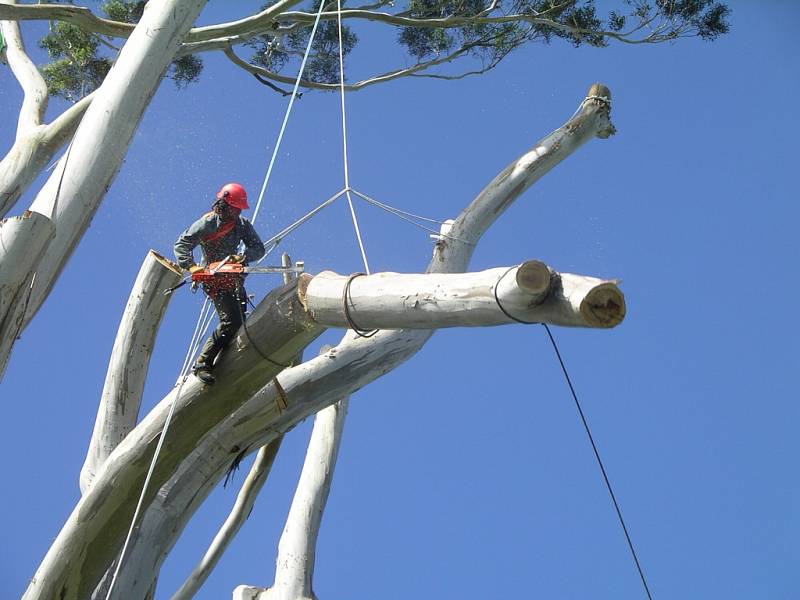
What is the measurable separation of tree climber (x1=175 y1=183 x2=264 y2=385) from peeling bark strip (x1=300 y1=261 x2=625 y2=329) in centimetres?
60

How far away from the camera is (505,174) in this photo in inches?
264

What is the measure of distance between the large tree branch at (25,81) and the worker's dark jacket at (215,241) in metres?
2.40

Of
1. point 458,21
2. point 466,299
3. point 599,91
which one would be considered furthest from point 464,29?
point 466,299

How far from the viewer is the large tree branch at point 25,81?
7.29 meters

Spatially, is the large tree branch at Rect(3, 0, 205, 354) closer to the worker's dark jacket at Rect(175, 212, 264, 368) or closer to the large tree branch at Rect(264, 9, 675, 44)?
the worker's dark jacket at Rect(175, 212, 264, 368)

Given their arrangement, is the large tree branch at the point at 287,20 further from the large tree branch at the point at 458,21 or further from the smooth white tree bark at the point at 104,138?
the smooth white tree bark at the point at 104,138

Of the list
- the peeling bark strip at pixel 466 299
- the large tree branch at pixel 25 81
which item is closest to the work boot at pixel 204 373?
the peeling bark strip at pixel 466 299

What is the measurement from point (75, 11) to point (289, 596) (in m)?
3.85

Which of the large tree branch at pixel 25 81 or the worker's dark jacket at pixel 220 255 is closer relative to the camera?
the worker's dark jacket at pixel 220 255

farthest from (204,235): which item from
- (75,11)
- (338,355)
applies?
A: (75,11)

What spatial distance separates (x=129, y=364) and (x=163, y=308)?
355mm

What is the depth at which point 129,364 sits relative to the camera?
20.1ft

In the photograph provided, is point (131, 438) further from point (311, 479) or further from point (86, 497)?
point (311, 479)

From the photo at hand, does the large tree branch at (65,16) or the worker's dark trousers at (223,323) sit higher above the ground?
the large tree branch at (65,16)
